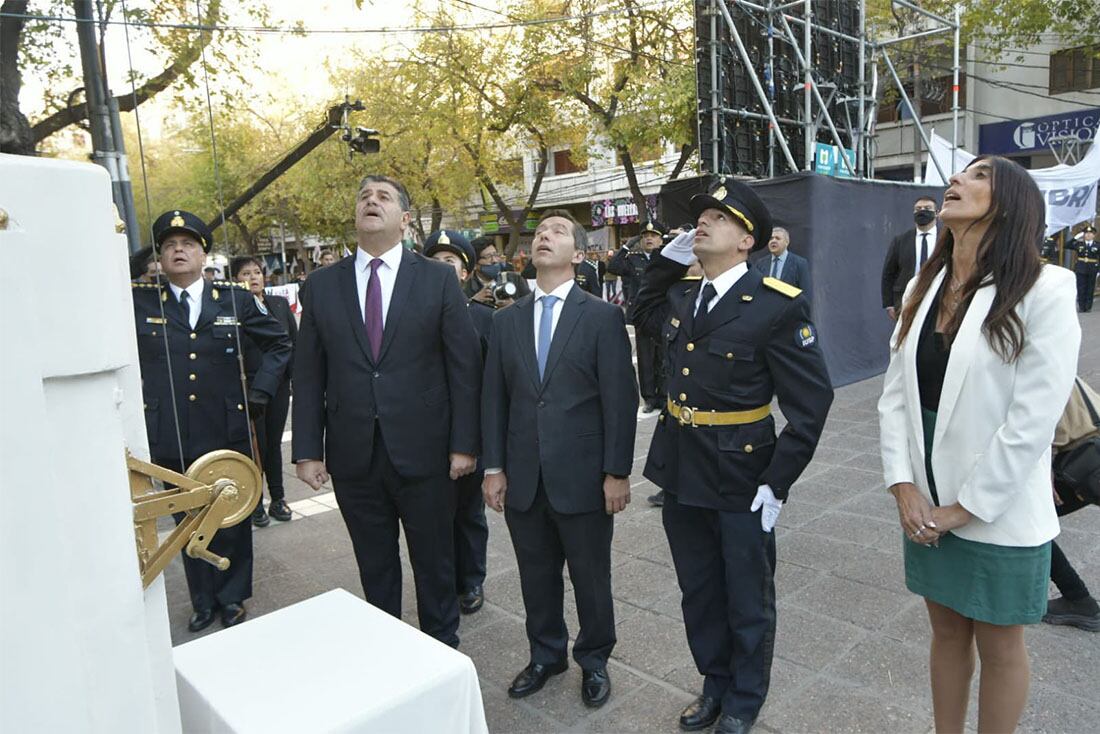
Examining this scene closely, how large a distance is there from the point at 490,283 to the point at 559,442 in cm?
242

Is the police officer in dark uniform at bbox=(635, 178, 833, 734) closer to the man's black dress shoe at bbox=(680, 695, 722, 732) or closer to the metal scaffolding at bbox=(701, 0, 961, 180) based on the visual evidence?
the man's black dress shoe at bbox=(680, 695, 722, 732)

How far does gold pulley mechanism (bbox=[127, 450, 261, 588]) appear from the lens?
3.44ft

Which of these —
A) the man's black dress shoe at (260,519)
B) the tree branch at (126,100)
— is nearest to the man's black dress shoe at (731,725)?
the tree branch at (126,100)

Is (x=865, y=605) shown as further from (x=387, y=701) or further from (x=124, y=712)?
(x=124, y=712)

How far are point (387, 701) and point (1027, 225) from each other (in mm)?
1949

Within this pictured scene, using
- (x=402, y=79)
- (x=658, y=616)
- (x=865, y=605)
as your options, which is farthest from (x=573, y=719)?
(x=402, y=79)

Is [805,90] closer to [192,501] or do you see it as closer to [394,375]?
[394,375]

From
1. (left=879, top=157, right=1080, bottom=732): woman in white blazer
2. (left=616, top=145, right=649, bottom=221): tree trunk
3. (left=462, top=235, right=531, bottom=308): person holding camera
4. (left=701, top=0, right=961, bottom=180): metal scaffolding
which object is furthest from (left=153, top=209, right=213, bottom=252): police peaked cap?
(left=616, top=145, right=649, bottom=221): tree trunk

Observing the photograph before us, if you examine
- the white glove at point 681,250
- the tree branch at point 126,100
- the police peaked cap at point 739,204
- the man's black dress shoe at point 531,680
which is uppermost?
the tree branch at point 126,100

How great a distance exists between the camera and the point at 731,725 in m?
2.52

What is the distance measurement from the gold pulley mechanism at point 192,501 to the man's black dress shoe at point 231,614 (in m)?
2.67

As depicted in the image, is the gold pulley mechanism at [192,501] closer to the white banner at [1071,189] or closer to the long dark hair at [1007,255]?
the long dark hair at [1007,255]

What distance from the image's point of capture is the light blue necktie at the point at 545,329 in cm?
283

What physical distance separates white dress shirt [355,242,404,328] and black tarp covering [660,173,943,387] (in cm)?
430
